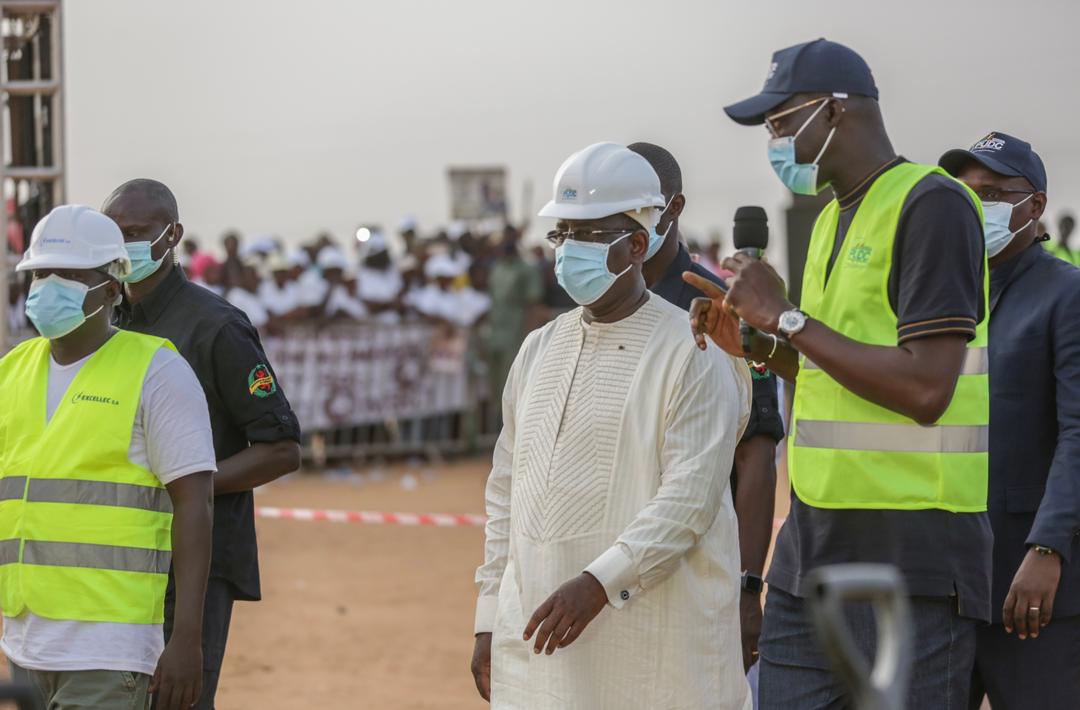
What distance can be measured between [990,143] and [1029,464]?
1.05m

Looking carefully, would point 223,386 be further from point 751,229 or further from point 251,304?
point 251,304

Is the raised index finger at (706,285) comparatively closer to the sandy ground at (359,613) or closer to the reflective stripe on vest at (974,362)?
the reflective stripe on vest at (974,362)

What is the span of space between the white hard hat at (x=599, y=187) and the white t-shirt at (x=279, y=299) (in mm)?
13054

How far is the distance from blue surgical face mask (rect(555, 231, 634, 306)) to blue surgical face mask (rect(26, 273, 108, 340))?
1310 mm

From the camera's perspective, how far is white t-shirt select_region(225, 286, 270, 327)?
1667 cm

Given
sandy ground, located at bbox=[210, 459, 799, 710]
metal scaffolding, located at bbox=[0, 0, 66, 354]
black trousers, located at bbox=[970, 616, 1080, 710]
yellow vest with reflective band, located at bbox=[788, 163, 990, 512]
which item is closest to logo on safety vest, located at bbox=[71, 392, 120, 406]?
yellow vest with reflective band, located at bbox=[788, 163, 990, 512]

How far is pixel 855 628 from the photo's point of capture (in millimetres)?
3980

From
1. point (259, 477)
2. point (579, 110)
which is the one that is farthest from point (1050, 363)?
point (579, 110)

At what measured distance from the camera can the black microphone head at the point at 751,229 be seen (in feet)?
13.5

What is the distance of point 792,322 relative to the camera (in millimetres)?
3680

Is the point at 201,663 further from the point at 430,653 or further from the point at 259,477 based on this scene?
the point at 430,653

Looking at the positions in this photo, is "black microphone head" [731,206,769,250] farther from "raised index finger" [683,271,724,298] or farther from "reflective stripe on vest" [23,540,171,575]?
"reflective stripe on vest" [23,540,171,575]

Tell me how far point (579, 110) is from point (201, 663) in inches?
805

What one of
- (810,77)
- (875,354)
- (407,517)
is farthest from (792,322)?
(407,517)
